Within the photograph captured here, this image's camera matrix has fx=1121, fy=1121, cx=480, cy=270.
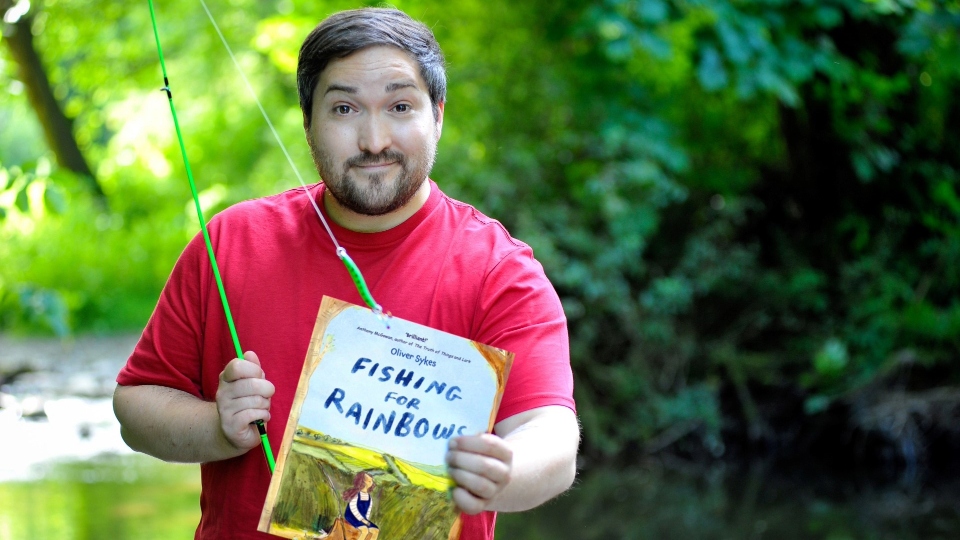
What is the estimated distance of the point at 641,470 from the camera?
6.59 m

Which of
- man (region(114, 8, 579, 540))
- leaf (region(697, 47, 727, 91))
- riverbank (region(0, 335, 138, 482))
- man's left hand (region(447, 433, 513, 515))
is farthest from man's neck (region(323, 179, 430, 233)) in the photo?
riverbank (region(0, 335, 138, 482))

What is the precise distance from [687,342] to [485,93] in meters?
1.99

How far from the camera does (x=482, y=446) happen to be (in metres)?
1.50

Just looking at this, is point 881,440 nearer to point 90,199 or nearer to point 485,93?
point 485,93

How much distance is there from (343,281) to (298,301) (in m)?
0.08

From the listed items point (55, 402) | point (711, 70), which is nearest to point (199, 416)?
point (711, 70)

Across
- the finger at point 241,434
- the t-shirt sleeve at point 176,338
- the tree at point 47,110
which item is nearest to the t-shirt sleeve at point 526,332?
the finger at point 241,434

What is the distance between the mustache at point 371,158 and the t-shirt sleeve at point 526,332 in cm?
25

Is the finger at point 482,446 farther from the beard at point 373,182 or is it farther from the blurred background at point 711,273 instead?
the blurred background at point 711,273

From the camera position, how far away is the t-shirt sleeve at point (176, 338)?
188cm

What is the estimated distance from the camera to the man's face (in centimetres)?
183

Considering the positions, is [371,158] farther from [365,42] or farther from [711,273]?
[711,273]

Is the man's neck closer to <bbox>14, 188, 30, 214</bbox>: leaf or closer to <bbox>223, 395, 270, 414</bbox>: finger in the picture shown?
<bbox>223, 395, 270, 414</bbox>: finger

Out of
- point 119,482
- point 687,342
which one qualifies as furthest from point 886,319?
point 119,482
